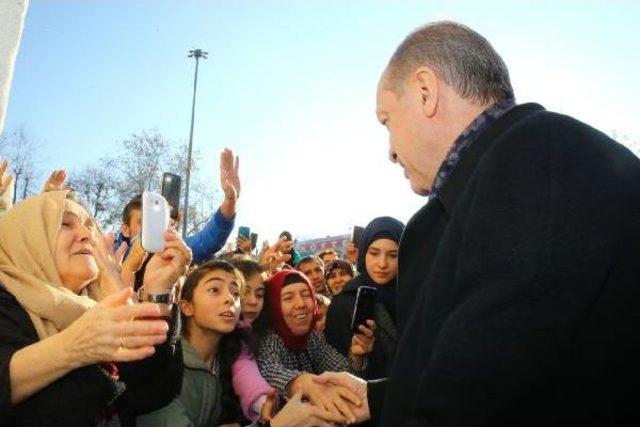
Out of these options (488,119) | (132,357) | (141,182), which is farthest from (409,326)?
(141,182)

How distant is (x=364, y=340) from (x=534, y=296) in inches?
107

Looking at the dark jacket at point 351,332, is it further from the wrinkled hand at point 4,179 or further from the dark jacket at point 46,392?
the wrinkled hand at point 4,179

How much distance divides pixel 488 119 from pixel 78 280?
1.84 meters

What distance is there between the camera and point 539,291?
928mm

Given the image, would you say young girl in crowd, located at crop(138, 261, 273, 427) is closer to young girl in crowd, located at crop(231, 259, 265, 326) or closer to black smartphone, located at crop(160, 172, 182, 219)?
young girl in crowd, located at crop(231, 259, 265, 326)

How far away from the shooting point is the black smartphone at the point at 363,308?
3.53m

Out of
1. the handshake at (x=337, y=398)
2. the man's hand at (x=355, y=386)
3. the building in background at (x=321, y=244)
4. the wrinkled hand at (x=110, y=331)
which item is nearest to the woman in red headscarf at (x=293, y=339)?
the handshake at (x=337, y=398)

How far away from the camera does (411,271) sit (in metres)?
1.40

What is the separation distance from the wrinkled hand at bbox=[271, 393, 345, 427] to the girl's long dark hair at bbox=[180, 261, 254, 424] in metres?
0.62

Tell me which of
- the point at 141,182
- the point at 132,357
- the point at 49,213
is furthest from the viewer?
the point at 141,182

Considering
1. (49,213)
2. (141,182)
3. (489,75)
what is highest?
(141,182)

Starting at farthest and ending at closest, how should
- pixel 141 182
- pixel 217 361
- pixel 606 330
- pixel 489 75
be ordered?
pixel 141 182, pixel 217 361, pixel 489 75, pixel 606 330

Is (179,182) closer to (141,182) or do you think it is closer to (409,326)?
(409,326)

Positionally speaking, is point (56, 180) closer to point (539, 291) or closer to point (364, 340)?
point (364, 340)
